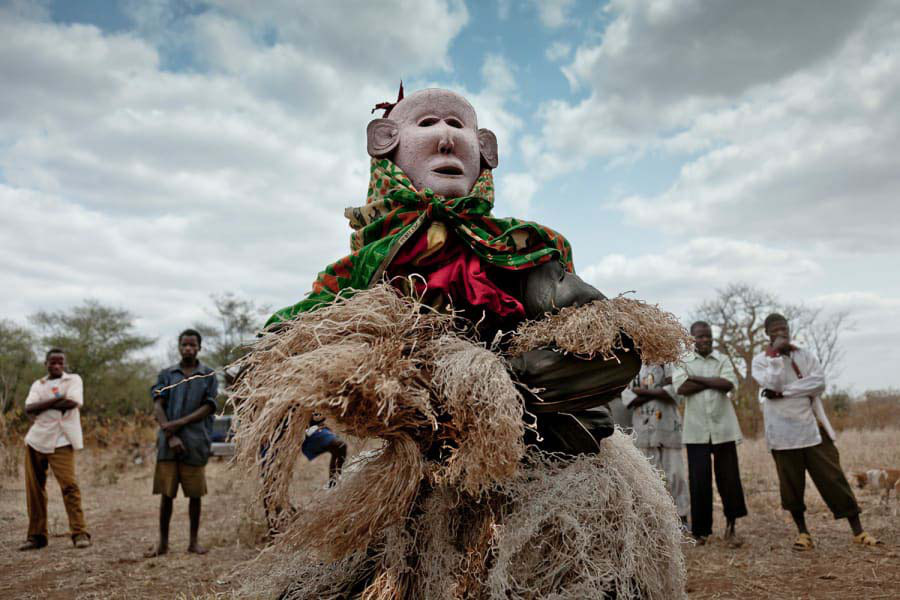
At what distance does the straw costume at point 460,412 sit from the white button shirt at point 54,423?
554 centimetres

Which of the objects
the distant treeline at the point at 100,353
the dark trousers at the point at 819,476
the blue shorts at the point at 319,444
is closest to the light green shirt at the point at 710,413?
the dark trousers at the point at 819,476

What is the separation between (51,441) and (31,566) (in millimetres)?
1241

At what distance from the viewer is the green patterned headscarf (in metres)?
2.09

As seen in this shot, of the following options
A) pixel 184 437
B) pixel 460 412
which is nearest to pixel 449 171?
pixel 460 412

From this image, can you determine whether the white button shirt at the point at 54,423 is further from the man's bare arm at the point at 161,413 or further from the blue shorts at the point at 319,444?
the blue shorts at the point at 319,444

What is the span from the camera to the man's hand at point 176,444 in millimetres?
6117

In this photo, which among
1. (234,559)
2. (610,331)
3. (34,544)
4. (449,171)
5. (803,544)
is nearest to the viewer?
(610,331)

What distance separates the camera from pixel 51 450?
6629 mm

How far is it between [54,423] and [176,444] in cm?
160

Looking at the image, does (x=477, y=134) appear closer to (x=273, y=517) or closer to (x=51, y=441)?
(x=273, y=517)

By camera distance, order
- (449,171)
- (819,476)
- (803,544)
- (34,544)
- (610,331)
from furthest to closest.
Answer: (34,544) < (803,544) < (819,476) < (449,171) < (610,331)

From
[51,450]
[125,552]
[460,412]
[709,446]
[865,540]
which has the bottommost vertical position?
[125,552]

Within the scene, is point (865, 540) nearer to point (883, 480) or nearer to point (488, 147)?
point (883, 480)

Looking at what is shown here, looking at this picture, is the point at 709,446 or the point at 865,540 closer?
the point at 865,540
